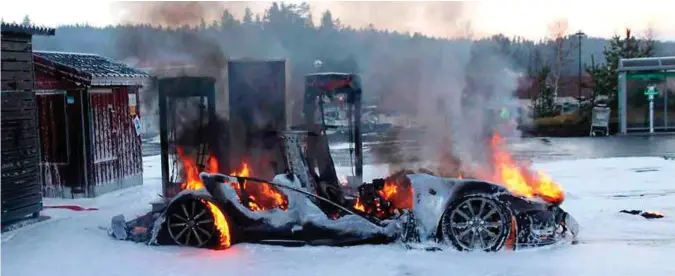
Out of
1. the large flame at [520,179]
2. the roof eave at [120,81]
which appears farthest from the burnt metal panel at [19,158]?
the large flame at [520,179]

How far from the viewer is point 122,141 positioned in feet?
46.4

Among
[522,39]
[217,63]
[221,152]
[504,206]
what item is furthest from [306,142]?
[522,39]

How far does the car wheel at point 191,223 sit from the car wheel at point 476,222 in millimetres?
2749

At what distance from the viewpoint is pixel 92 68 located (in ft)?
44.1

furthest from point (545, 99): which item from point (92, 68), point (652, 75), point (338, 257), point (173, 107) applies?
point (338, 257)

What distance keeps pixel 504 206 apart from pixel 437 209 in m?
0.74

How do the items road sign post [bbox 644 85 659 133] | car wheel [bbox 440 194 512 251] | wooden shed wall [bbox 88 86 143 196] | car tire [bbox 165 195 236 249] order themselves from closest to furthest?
1. car wheel [bbox 440 194 512 251]
2. car tire [bbox 165 195 236 249]
3. wooden shed wall [bbox 88 86 143 196]
4. road sign post [bbox 644 85 659 133]

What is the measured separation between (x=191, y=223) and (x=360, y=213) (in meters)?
2.01

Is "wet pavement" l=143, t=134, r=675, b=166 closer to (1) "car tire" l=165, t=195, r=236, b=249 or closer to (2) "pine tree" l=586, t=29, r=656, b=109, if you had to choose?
(2) "pine tree" l=586, t=29, r=656, b=109

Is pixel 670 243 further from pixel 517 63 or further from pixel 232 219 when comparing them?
pixel 232 219

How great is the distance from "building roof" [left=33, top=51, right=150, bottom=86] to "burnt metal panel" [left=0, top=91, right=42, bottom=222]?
8.32ft

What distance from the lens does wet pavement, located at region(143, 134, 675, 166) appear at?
1847cm

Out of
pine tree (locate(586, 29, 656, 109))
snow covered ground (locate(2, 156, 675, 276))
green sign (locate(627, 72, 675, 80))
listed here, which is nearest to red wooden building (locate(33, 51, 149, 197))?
snow covered ground (locate(2, 156, 675, 276))

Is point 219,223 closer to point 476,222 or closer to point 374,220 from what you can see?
point 374,220
